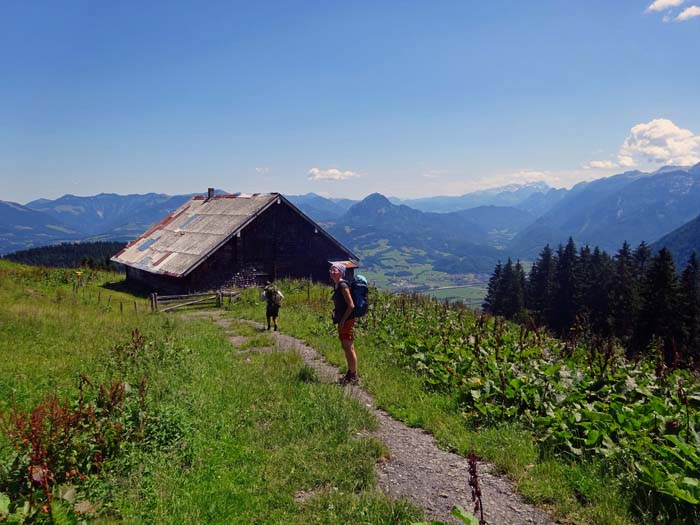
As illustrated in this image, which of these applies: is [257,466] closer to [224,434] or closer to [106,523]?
[224,434]

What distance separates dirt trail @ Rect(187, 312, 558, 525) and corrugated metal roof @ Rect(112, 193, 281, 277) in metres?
22.6

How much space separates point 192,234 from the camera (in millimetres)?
31781

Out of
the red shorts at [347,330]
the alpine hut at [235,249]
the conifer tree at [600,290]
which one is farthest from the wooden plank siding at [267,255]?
the conifer tree at [600,290]

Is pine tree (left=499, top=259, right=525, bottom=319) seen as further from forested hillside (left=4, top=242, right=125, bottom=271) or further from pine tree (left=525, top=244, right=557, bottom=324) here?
forested hillside (left=4, top=242, right=125, bottom=271)

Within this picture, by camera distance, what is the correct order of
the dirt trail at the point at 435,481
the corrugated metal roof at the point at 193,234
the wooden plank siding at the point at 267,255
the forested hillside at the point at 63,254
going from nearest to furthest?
the dirt trail at the point at 435,481, the corrugated metal roof at the point at 193,234, the wooden plank siding at the point at 267,255, the forested hillside at the point at 63,254

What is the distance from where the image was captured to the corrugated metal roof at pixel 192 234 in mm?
28250

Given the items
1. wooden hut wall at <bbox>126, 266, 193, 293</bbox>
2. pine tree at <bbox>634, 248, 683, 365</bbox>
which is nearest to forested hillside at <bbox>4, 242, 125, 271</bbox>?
wooden hut wall at <bbox>126, 266, 193, 293</bbox>

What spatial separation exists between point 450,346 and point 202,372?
5390 mm

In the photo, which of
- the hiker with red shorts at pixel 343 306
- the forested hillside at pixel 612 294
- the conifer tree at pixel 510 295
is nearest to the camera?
the hiker with red shorts at pixel 343 306

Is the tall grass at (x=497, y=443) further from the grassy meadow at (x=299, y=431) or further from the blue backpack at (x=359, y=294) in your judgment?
the blue backpack at (x=359, y=294)

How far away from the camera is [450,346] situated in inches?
392

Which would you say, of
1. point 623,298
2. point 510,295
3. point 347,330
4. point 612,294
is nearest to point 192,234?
point 347,330

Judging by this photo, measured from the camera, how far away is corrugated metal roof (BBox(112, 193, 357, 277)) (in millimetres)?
28234

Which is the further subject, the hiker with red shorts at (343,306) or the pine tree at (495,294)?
the pine tree at (495,294)
